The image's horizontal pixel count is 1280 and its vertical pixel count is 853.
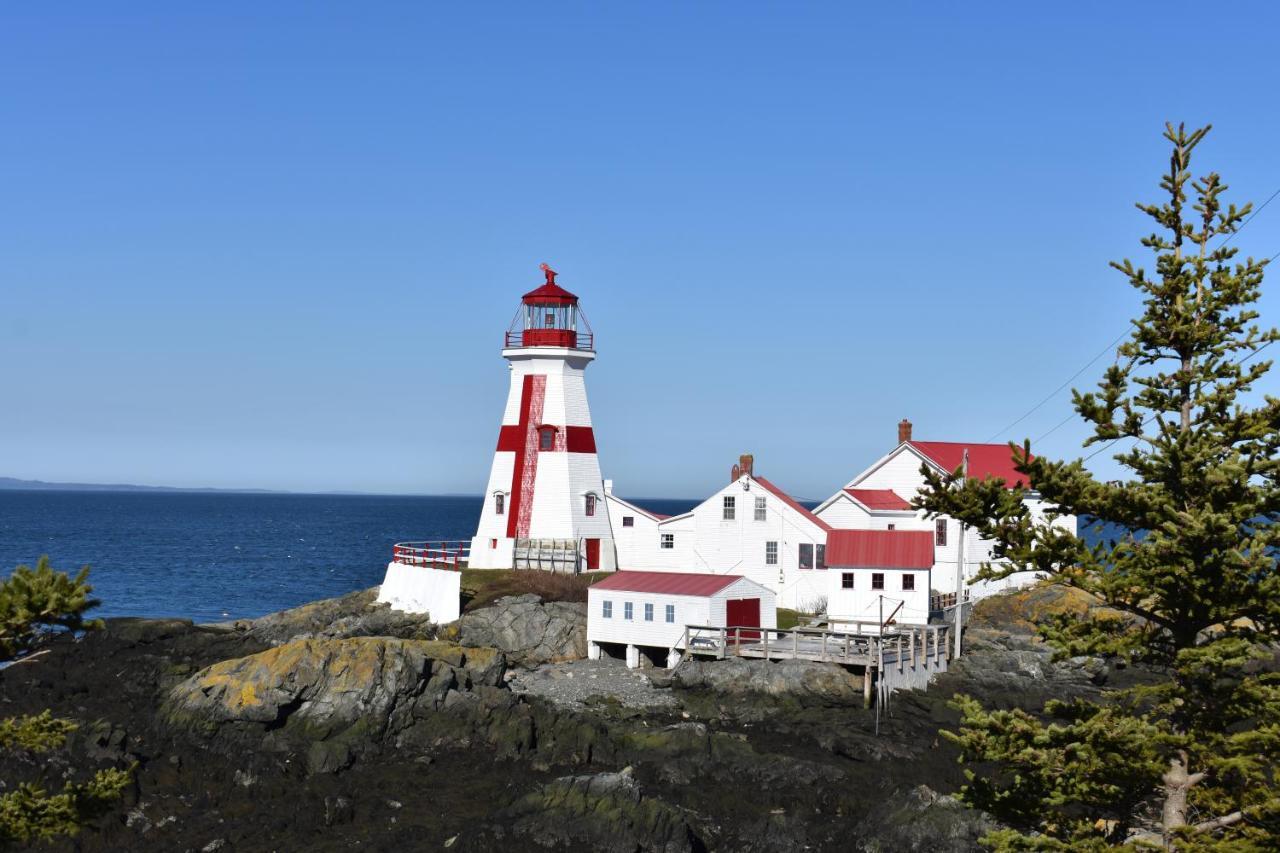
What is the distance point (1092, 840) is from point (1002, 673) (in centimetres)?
2696

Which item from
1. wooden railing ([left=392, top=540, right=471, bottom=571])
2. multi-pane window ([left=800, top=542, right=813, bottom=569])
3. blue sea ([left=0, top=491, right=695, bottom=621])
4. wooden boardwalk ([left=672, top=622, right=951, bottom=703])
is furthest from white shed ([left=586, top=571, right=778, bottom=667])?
blue sea ([left=0, top=491, right=695, bottom=621])

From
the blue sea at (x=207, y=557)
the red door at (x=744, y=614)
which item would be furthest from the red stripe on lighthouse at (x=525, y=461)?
the blue sea at (x=207, y=557)

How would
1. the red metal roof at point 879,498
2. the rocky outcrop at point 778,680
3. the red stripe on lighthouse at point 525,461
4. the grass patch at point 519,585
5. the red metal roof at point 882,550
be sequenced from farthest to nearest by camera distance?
the red metal roof at point 879,498 < the red stripe on lighthouse at point 525,461 < the grass patch at point 519,585 < the red metal roof at point 882,550 < the rocky outcrop at point 778,680

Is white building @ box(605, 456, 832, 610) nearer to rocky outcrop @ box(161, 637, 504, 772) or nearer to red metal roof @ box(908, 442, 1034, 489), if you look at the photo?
red metal roof @ box(908, 442, 1034, 489)

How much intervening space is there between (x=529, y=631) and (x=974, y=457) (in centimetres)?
2308

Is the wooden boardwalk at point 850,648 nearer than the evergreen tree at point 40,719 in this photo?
No

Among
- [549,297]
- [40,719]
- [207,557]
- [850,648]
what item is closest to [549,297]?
[549,297]

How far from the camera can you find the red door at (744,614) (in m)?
41.6

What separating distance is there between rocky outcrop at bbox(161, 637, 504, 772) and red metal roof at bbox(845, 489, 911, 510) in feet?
74.7

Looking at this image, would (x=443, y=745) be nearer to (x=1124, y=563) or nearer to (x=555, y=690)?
(x=555, y=690)

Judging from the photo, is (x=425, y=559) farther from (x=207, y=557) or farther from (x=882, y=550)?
(x=207, y=557)

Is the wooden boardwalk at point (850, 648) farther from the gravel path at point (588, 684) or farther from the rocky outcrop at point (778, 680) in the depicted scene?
the gravel path at point (588, 684)

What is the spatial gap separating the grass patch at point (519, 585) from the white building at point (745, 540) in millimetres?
3978

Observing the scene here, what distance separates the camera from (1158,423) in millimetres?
14508
